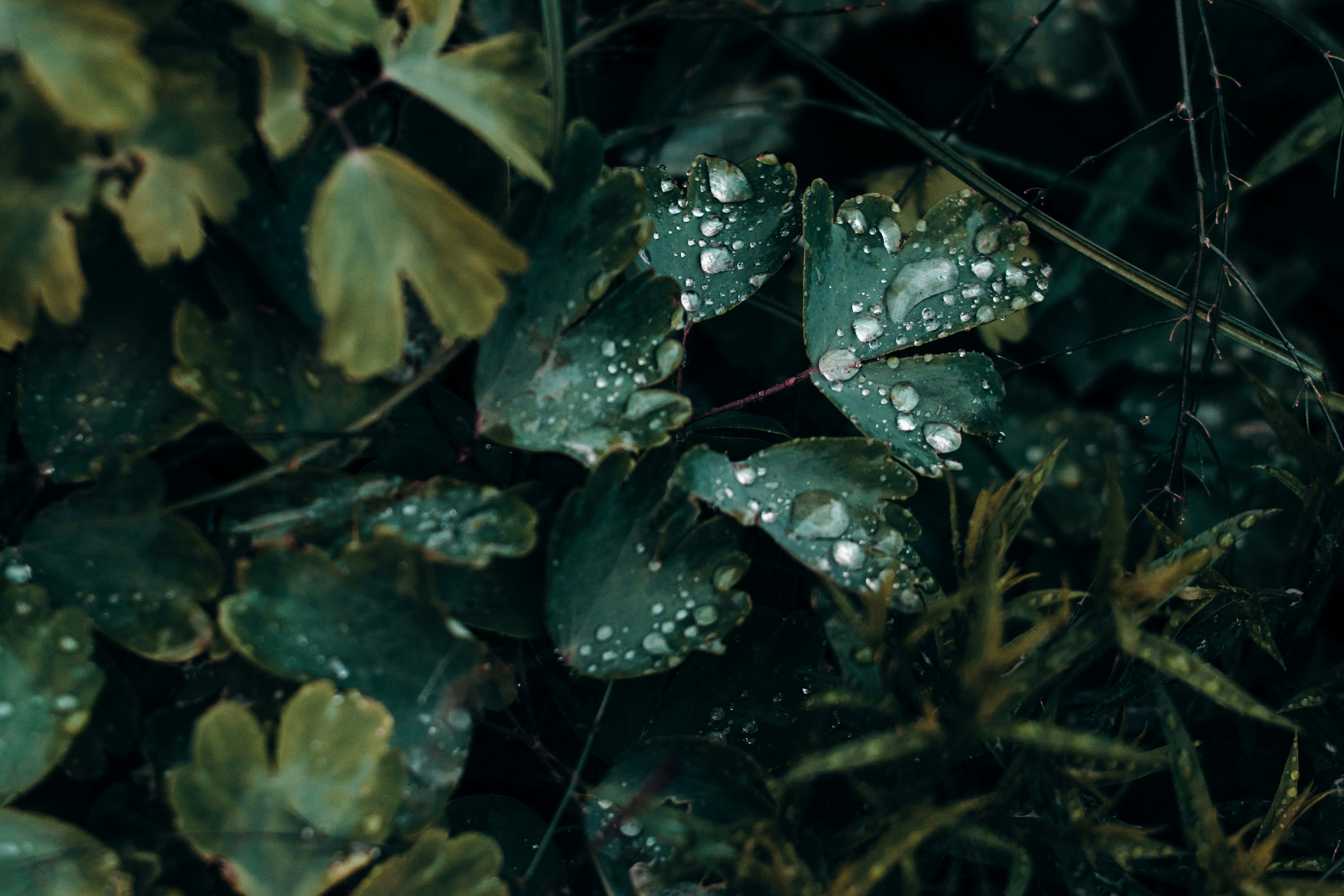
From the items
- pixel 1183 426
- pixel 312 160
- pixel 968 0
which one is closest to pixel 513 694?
pixel 312 160

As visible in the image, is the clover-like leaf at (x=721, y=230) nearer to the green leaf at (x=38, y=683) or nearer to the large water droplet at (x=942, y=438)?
the large water droplet at (x=942, y=438)

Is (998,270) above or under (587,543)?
above

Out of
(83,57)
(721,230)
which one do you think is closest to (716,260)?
(721,230)

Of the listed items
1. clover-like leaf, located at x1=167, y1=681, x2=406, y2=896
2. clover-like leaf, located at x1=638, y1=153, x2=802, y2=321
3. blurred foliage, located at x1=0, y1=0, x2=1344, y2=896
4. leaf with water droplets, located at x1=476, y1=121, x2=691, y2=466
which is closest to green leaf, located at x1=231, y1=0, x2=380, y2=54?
blurred foliage, located at x1=0, y1=0, x2=1344, y2=896

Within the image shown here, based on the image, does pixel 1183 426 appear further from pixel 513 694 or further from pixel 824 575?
pixel 513 694

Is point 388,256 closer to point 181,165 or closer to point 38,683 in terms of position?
point 181,165

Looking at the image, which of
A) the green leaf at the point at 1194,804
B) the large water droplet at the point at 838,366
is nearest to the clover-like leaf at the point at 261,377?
the large water droplet at the point at 838,366
